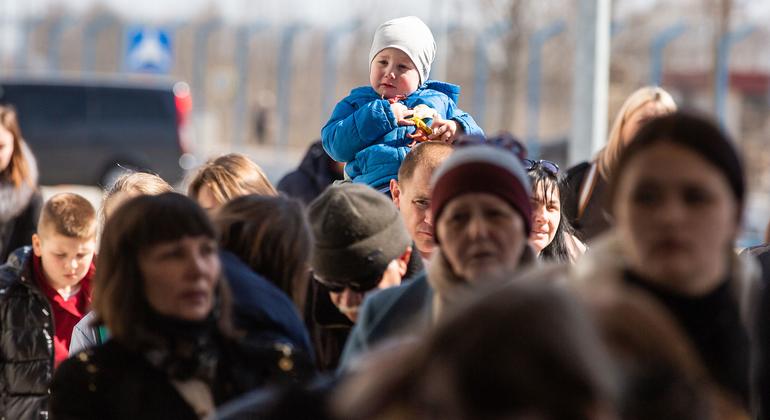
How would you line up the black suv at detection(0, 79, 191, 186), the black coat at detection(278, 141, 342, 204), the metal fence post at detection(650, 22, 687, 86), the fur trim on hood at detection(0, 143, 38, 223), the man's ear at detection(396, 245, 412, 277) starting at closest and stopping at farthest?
the man's ear at detection(396, 245, 412, 277), the fur trim on hood at detection(0, 143, 38, 223), the black coat at detection(278, 141, 342, 204), the metal fence post at detection(650, 22, 687, 86), the black suv at detection(0, 79, 191, 186)

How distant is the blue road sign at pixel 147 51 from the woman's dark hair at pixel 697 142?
18.4 meters

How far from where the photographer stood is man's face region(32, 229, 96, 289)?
18.3 feet

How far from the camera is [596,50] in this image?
10.7 metres

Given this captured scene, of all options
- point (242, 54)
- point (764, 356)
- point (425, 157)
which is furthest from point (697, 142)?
point (242, 54)

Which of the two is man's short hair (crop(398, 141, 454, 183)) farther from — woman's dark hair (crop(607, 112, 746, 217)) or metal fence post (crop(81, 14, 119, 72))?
metal fence post (crop(81, 14, 119, 72))

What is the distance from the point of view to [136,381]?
122 inches

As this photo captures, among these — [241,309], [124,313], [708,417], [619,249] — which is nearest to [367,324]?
[241,309]

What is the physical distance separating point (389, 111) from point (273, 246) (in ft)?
5.41

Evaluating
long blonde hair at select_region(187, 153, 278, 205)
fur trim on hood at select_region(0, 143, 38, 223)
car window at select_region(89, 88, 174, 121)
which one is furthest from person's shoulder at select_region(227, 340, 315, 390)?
car window at select_region(89, 88, 174, 121)

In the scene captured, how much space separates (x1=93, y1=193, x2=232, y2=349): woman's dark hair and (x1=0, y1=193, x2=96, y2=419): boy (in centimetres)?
206

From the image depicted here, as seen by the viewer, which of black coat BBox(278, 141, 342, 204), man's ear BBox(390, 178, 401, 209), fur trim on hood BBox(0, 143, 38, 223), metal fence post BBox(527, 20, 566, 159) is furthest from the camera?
metal fence post BBox(527, 20, 566, 159)

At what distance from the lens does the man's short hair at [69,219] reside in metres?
5.65

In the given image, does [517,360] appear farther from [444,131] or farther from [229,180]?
[444,131]

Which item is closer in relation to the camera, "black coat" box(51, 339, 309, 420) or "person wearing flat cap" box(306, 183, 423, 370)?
"black coat" box(51, 339, 309, 420)
